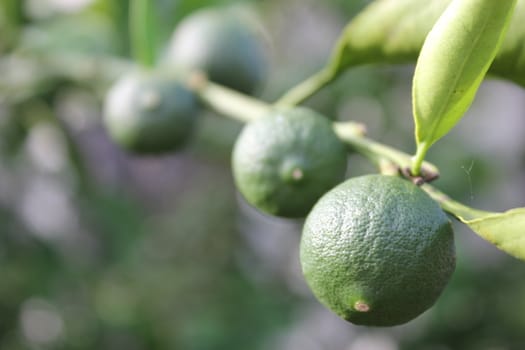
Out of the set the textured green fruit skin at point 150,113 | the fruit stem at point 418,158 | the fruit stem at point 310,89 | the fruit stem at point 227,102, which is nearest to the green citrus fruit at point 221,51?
the fruit stem at point 227,102

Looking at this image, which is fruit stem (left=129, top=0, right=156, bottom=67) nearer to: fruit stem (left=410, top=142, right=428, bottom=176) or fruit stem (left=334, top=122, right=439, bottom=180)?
fruit stem (left=334, top=122, right=439, bottom=180)

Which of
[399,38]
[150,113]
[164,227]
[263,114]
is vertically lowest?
[164,227]

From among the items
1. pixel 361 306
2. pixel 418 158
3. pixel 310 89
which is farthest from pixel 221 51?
pixel 361 306

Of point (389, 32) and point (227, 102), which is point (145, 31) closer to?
point (227, 102)

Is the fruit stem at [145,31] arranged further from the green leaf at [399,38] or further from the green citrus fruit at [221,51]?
the green leaf at [399,38]

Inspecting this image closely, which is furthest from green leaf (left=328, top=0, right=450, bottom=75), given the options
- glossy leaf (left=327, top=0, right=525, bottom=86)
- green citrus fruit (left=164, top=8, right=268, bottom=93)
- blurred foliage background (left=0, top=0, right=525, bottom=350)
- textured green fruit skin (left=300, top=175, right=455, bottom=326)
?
blurred foliage background (left=0, top=0, right=525, bottom=350)

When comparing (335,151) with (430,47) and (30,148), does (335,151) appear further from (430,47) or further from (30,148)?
(30,148)
